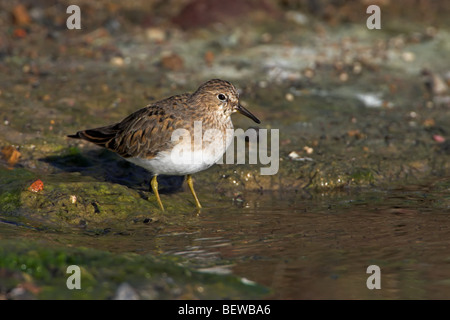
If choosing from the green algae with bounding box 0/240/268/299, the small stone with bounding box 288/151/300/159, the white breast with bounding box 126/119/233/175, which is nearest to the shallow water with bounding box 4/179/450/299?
the green algae with bounding box 0/240/268/299

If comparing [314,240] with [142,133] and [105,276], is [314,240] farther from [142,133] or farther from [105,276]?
[142,133]

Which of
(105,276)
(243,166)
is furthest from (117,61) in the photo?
(105,276)

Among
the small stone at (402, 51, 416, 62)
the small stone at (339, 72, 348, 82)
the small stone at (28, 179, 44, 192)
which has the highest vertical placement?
the small stone at (402, 51, 416, 62)

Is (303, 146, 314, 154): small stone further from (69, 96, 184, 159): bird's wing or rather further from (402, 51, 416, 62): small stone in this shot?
(402, 51, 416, 62): small stone
